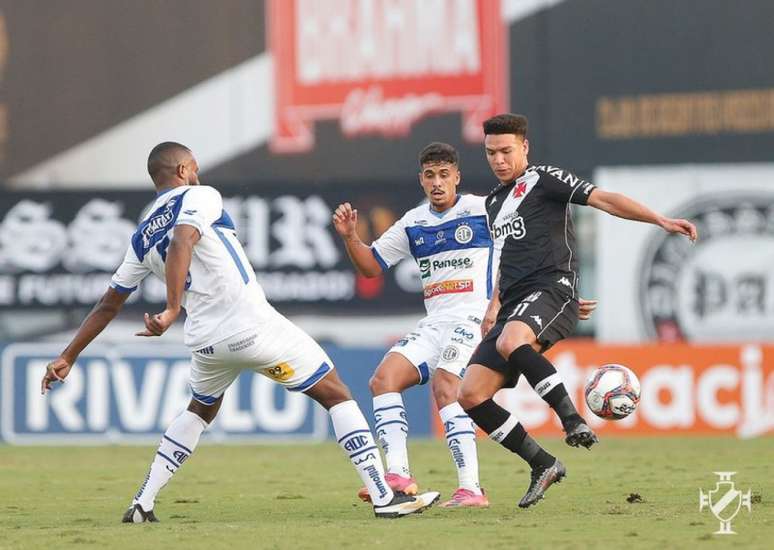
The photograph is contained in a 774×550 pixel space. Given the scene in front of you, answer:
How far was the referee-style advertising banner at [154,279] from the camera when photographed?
776 inches

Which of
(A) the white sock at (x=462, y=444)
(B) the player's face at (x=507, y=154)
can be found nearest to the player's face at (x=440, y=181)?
(B) the player's face at (x=507, y=154)

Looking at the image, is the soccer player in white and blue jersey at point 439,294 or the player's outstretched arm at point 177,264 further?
the soccer player in white and blue jersey at point 439,294

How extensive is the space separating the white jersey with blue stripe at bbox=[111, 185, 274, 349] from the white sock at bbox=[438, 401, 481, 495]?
1624 millimetres

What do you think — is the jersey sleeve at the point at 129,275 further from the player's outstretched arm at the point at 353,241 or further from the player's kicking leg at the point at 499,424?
the player's kicking leg at the point at 499,424

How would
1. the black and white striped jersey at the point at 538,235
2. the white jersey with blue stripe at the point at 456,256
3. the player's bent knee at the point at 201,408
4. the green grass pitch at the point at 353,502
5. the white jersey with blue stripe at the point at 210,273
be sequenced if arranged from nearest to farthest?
the green grass pitch at the point at 353,502 < the white jersey with blue stripe at the point at 210,273 < the player's bent knee at the point at 201,408 < the black and white striped jersey at the point at 538,235 < the white jersey with blue stripe at the point at 456,256

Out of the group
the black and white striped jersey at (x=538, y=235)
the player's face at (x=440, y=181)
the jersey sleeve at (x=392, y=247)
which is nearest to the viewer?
the black and white striped jersey at (x=538, y=235)

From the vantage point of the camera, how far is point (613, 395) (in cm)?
931

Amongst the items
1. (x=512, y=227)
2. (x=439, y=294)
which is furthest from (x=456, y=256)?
(x=512, y=227)

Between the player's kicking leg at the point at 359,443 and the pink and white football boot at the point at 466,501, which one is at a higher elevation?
the player's kicking leg at the point at 359,443

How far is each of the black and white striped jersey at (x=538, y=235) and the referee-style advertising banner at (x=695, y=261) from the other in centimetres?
998

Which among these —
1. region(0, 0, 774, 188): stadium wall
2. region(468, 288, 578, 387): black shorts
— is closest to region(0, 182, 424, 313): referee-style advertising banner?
region(0, 0, 774, 188): stadium wall

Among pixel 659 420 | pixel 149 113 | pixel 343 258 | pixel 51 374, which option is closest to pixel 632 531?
pixel 51 374

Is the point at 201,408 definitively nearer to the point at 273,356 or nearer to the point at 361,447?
the point at 273,356

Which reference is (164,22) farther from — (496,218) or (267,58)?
(496,218)
